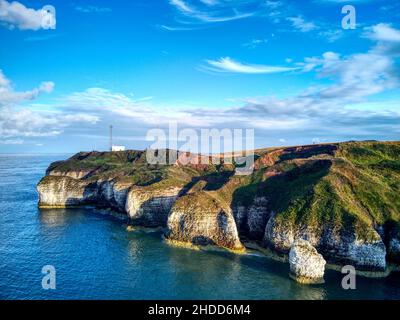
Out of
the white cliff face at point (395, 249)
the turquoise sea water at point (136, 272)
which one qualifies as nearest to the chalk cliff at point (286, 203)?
the white cliff face at point (395, 249)

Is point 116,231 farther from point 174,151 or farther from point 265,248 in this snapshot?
point 174,151

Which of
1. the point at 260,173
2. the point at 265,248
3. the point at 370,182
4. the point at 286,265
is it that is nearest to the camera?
the point at 286,265

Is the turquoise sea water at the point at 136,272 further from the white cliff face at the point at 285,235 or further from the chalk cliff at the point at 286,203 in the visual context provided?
the chalk cliff at the point at 286,203

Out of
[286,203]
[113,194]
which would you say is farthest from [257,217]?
[113,194]

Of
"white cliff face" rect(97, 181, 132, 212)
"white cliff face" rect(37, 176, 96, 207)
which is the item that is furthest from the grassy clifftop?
"white cliff face" rect(37, 176, 96, 207)
